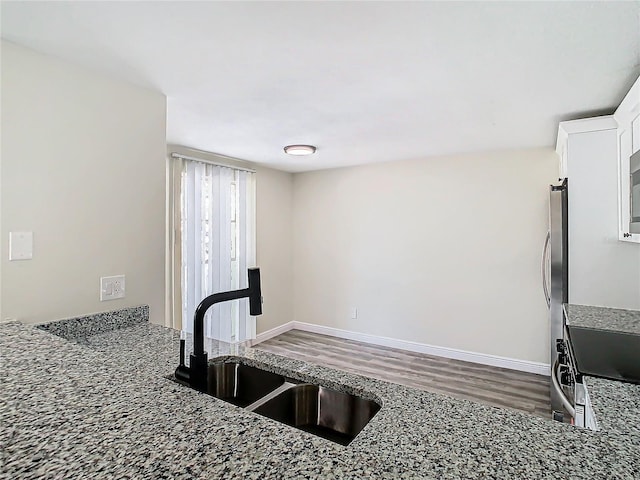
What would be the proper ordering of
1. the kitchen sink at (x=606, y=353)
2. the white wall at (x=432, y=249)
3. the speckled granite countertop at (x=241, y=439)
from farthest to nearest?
1. the white wall at (x=432, y=249)
2. the kitchen sink at (x=606, y=353)
3. the speckled granite countertop at (x=241, y=439)

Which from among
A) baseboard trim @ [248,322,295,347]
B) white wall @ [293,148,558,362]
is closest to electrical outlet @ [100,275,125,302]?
baseboard trim @ [248,322,295,347]

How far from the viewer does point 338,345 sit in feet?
14.6

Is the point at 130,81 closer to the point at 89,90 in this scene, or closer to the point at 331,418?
the point at 89,90

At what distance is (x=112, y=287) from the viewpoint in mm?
1928

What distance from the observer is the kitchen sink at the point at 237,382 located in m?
1.34

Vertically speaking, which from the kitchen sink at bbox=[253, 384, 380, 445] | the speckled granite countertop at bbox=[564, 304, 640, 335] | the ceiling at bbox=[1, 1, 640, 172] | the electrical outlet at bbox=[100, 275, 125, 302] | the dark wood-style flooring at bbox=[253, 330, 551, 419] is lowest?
Result: the dark wood-style flooring at bbox=[253, 330, 551, 419]

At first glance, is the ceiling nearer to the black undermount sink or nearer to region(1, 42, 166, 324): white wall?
region(1, 42, 166, 324): white wall

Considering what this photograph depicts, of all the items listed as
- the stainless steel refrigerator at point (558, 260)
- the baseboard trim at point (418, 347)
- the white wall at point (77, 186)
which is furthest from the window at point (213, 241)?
the stainless steel refrigerator at point (558, 260)

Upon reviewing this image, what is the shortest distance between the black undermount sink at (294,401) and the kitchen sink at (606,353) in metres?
0.92

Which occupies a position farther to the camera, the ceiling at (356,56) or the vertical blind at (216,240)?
the vertical blind at (216,240)

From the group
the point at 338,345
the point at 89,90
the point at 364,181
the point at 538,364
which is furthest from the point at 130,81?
the point at 538,364

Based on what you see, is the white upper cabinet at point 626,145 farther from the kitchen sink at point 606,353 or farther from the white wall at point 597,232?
the kitchen sink at point 606,353

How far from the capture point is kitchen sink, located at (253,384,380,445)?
112 cm

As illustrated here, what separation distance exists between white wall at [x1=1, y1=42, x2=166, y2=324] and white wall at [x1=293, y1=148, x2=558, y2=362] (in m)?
2.87
